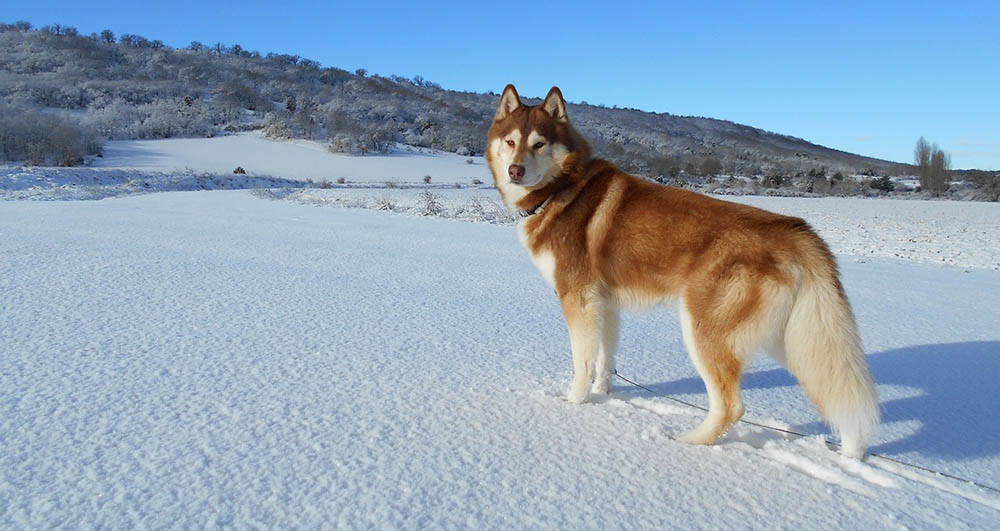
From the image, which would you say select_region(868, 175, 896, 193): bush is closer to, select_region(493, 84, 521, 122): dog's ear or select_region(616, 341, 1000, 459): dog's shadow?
select_region(616, 341, 1000, 459): dog's shadow

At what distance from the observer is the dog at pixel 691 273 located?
2404 millimetres

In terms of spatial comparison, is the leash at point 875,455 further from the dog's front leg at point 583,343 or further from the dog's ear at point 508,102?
the dog's ear at point 508,102

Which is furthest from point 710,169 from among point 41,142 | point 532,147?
point 41,142

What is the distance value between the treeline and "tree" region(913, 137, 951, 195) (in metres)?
7.21

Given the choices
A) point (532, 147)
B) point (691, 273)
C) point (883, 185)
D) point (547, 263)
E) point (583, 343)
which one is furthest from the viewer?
point (883, 185)

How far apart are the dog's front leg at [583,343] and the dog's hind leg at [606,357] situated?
18cm

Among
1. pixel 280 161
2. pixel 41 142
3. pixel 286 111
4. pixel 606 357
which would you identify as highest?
pixel 286 111

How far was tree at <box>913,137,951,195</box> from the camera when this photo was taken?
1597 inches

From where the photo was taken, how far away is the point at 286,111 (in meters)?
70.1

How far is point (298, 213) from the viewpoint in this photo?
49.4 feet

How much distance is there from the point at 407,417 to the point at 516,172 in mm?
1585

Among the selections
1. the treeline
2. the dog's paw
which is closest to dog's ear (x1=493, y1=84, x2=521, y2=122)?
the dog's paw

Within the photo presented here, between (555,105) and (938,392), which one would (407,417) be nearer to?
(555,105)

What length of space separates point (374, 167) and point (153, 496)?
4632 cm
